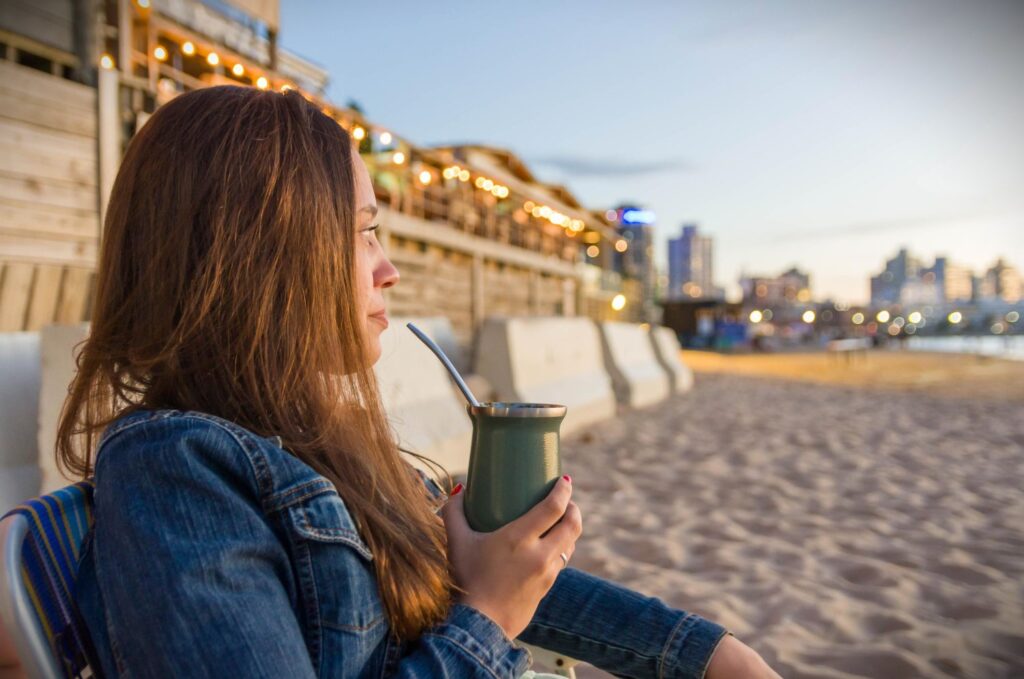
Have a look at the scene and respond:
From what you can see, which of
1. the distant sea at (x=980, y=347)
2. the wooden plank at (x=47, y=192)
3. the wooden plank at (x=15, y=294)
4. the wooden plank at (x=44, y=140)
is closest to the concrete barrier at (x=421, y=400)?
the wooden plank at (x=15, y=294)

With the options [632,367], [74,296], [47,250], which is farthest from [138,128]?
[632,367]

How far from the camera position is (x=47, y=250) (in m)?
5.62

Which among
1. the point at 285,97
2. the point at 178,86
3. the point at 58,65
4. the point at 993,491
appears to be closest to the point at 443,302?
the point at 178,86

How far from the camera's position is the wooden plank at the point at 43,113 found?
211 inches

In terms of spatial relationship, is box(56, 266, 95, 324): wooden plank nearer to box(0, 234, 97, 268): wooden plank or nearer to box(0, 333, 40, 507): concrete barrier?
box(0, 234, 97, 268): wooden plank

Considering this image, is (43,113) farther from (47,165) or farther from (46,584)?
(46,584)

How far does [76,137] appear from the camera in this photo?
19.3 feet

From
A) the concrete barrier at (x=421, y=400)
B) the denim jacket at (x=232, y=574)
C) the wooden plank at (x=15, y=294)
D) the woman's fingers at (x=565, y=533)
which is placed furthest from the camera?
the wooden plank at (x=15, y=294)

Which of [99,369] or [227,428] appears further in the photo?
[99,369]

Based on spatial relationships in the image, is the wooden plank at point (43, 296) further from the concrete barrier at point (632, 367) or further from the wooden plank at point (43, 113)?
the concrete barrier at point (632, 367)

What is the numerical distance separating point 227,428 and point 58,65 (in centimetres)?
862

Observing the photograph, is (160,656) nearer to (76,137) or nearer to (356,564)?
(356,564)

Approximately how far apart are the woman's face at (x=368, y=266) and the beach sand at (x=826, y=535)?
1706 mm

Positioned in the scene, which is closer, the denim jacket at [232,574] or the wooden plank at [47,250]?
the denim jacket at [232,574]
